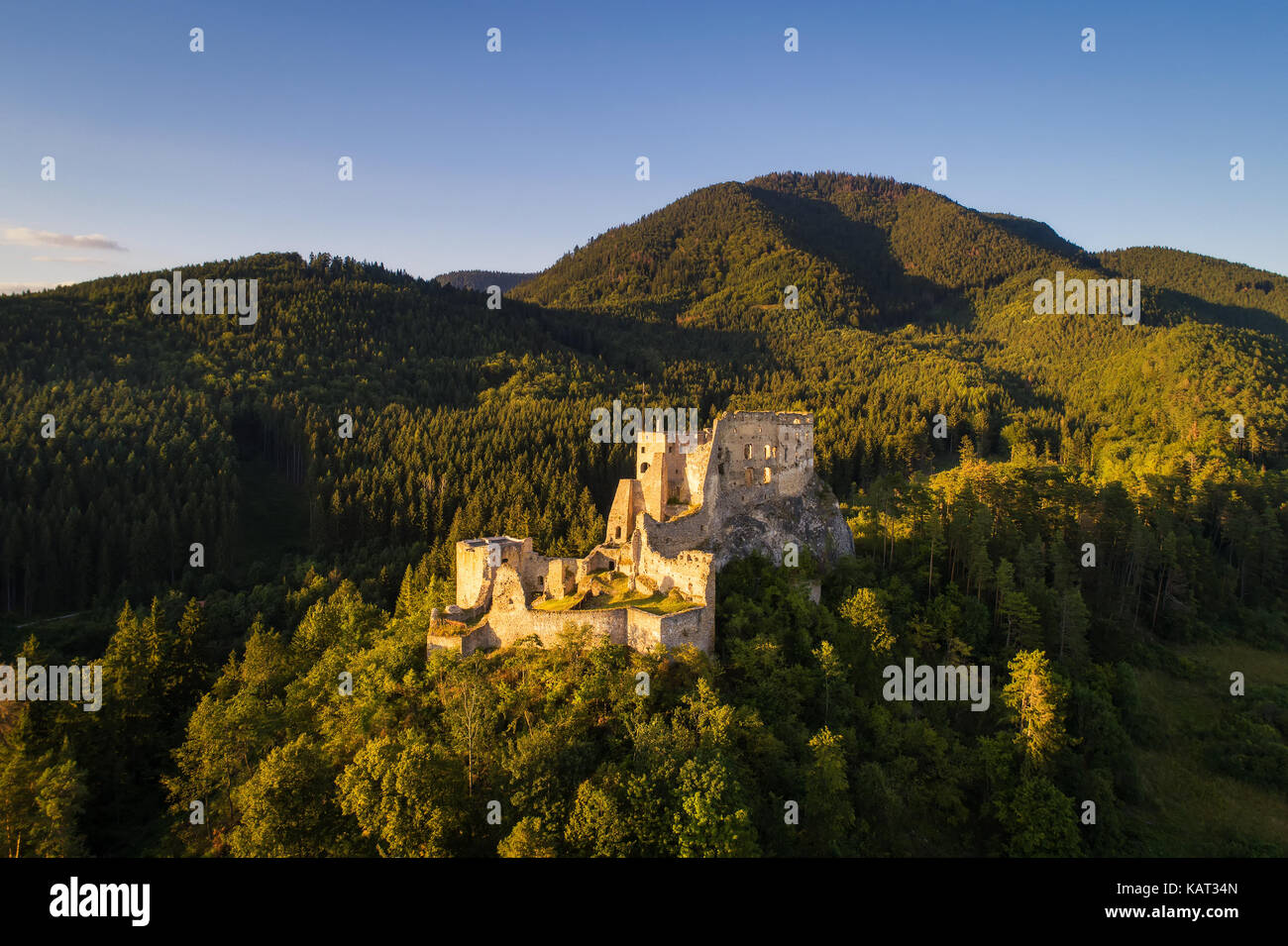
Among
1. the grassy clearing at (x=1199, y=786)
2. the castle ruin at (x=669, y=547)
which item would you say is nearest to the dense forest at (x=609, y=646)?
the grassy clearing at (x=1199, y=786)

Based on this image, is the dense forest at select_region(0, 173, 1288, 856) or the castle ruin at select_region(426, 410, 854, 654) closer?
the dense forest at select_region(0, 173, 1288, 856)

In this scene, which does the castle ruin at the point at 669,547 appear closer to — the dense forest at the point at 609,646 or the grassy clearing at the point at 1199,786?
the dense forest at the point at 609,646

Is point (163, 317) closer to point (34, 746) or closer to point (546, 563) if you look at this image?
point (34, 746)

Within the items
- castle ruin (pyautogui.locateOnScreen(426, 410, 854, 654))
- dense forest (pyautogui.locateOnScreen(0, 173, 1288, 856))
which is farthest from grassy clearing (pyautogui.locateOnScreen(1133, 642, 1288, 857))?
castle ruin (pyautogui.locateOnScreen(426, 410, 854, 654))

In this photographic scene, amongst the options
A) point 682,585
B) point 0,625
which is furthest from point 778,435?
point 0,625

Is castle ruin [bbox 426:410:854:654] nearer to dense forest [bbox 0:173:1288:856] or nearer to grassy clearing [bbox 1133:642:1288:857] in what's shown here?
dense forest [bbox 0:173:1288:856]

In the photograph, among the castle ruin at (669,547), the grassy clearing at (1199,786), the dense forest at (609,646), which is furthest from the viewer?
the grassy clearing at (1199,786)
